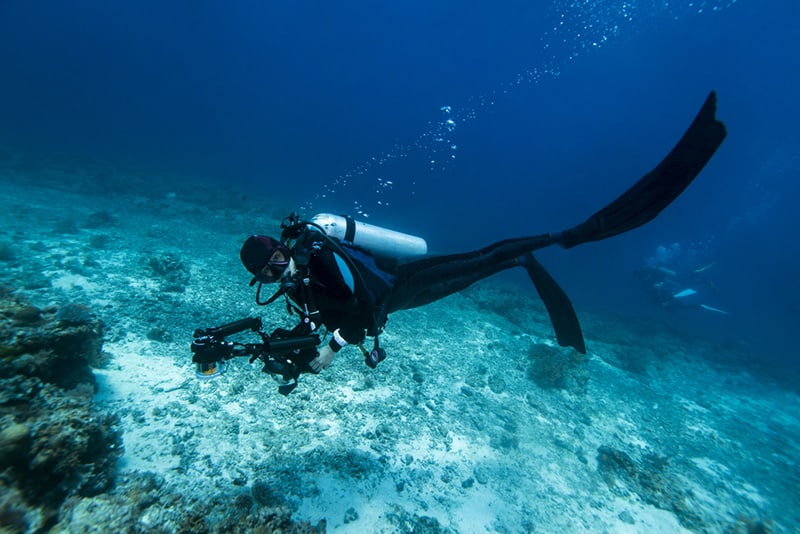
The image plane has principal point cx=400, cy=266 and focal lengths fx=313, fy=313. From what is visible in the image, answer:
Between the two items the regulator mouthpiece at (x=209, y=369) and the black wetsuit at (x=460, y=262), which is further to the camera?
the black wetsuit at (x=460, y=262)

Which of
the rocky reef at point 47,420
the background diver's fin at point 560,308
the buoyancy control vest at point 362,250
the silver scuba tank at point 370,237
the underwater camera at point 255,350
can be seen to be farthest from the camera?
the background diver's fin at point 560,308

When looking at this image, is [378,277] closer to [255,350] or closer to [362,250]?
[362,250]

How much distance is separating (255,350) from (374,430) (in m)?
3.59

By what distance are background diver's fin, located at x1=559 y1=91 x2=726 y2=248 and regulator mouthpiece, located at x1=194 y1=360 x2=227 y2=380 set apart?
195 inches

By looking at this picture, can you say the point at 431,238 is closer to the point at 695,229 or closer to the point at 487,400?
the point at 487,400

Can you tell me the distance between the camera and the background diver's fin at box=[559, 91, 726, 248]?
3.87 m

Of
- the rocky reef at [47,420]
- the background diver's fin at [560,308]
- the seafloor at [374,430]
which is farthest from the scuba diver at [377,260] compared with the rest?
the rocky reef at [47,420]

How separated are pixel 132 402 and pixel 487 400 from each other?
7273mm

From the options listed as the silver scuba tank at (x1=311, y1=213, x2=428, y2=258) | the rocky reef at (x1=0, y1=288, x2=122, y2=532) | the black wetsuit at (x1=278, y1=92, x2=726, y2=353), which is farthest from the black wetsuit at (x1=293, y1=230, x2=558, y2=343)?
the rocky reef at (x1=0, y1=288, x2=122, y2=532)

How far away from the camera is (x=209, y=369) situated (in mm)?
3432

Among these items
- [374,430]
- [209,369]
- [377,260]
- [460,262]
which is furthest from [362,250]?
[374,430]

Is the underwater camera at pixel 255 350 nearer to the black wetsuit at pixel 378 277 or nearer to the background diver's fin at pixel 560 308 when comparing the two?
the black wetsuit at pixel 378 277

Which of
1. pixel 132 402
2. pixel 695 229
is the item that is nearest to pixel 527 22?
pixel 695 229

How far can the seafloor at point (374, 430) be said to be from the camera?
413 cm
